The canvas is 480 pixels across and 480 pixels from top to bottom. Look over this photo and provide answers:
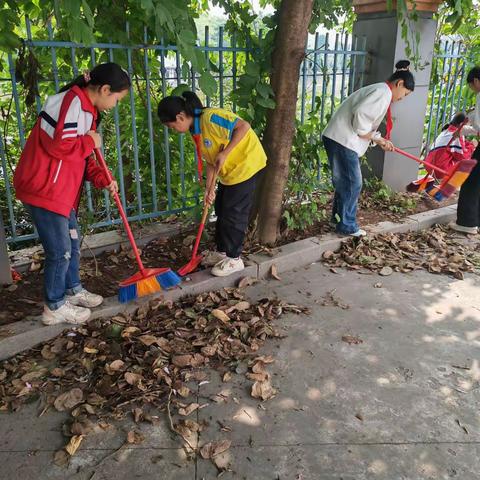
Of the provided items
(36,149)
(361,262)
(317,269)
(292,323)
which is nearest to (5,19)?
(36,149)

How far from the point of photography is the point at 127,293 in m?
3.34

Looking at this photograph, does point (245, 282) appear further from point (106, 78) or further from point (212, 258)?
point (106, 78)

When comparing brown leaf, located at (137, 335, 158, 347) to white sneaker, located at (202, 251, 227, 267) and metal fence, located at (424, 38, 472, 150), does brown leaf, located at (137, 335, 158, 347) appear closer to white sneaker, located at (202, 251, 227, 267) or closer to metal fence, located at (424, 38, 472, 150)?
white sneaker, located at (202, 251, 227, 267)

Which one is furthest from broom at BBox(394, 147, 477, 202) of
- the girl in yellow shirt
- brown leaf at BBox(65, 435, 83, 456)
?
brown leaf at BBox(65, 435, 83, 456)

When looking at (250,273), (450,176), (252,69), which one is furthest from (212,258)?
(450,176)

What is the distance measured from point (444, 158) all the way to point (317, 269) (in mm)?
2743

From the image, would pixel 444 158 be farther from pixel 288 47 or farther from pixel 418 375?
pixel 418 375

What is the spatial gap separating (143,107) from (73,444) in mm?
3306

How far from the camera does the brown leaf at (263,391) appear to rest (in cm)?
263

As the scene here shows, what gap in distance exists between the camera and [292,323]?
340cm

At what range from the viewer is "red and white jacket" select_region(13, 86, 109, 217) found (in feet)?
8.83

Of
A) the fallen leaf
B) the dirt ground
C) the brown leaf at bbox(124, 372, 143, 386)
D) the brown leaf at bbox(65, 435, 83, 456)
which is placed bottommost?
the brown leaf at bbox(65, 435, 83, 456)

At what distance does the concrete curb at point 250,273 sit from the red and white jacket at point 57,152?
2.60 feet

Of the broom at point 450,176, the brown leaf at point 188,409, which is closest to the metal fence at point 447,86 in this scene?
the broom at point 450,176
